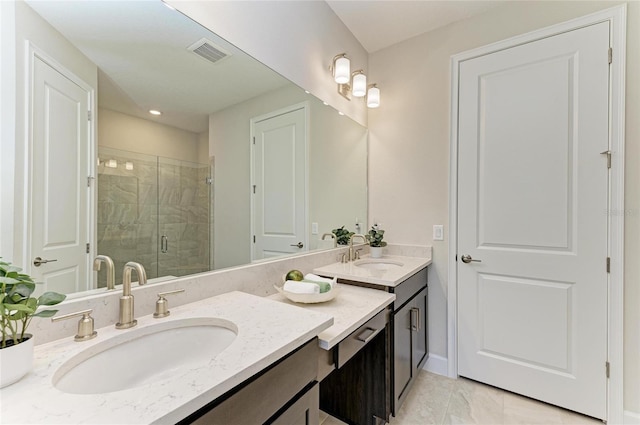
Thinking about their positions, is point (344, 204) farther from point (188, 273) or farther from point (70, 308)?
point (70, 308)

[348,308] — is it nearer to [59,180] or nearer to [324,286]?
[324,286]

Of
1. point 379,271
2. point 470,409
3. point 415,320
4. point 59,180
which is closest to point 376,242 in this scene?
point 379,271

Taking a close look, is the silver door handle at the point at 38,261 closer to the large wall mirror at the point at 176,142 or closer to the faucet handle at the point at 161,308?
the large wall mirror at the point at 176,142

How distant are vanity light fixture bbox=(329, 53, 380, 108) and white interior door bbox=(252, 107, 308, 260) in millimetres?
454

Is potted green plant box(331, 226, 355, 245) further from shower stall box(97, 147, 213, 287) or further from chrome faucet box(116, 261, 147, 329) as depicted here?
chrome faucet box(116, 261, 147, 329)

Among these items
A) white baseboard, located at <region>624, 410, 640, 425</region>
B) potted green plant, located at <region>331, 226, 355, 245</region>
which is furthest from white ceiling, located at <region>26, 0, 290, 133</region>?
white baseboard, located at <region>624, 410, 640, 425</region>

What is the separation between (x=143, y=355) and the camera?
84cm

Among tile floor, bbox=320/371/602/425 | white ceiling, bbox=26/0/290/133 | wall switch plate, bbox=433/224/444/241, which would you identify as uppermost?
white ceiling, bbox=26/0/290/133

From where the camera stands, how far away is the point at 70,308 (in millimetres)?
810

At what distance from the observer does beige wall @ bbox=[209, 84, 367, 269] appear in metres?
1.30

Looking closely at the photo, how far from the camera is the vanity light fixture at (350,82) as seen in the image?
1951 mm

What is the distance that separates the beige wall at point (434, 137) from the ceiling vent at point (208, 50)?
1.53 metres

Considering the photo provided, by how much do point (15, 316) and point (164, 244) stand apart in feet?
1.58

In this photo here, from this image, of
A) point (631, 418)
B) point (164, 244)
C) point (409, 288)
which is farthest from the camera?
point (409, 288)
